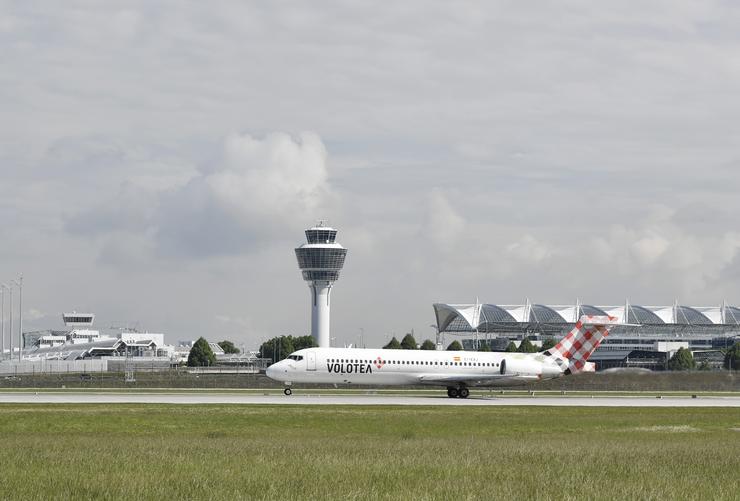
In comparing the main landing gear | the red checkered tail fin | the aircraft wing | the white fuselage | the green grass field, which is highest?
the red checkered tail fin

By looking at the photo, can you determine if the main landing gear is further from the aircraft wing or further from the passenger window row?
the passenger window row

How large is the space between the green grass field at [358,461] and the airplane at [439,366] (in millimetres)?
28780

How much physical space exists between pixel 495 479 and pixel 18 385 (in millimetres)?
87060

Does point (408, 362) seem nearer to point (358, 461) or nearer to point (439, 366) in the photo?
point (439, 366)

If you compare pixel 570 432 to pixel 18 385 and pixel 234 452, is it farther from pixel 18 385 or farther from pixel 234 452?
pixel 18 385

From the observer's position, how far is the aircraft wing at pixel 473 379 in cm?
7731

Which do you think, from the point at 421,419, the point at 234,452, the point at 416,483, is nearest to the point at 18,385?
the point at 421,419

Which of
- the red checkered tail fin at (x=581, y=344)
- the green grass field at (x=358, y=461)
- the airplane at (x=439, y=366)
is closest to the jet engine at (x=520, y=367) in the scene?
the airplane at (x=439, y=366)

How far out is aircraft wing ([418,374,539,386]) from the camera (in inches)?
3044

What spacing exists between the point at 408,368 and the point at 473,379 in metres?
4.95

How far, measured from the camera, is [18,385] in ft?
329

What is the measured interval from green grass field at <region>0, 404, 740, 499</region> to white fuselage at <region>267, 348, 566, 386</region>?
2875cm

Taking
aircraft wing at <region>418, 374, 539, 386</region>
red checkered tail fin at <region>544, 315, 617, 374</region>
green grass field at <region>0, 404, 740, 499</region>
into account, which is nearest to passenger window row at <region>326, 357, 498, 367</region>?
aircraft wing at <region>418, 374, 539, 386</region>

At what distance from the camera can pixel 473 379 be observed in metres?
77.5
